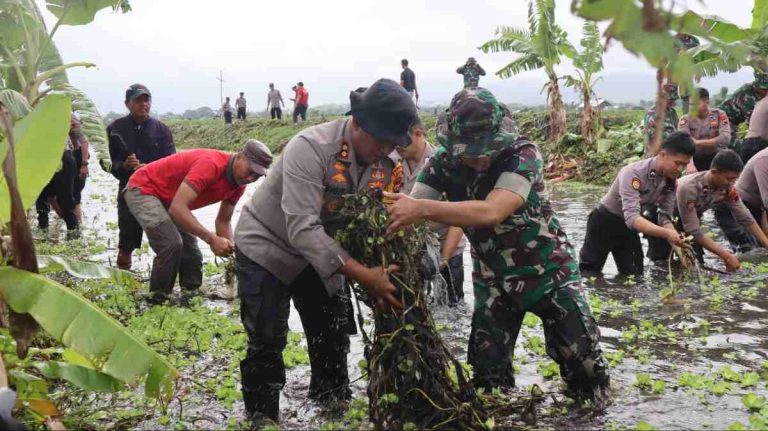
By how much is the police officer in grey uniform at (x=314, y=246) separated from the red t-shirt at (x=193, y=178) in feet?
7.63

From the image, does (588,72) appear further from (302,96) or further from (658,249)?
(302,96)

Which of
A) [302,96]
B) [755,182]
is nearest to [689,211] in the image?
[755,182]

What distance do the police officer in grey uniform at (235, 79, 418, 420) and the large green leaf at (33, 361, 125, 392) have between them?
30.5 inches

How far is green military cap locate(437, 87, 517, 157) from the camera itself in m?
3.85

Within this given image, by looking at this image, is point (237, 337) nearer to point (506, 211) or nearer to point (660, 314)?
point (506, 211)

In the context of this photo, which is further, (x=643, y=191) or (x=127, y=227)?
(x=127, y=227)

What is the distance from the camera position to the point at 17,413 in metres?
3.87

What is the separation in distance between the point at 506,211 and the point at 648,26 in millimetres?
2199

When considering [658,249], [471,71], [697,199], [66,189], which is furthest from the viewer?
[471,71]

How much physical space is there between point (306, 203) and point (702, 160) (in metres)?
8.61

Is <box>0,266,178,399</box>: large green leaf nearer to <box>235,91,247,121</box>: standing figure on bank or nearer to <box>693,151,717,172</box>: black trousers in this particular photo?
<box>693,151,717,172</box>: black trousers

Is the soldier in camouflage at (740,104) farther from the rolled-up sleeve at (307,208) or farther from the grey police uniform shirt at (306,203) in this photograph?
the rolled-up sleeve at (307,208)

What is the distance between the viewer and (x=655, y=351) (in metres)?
5.66

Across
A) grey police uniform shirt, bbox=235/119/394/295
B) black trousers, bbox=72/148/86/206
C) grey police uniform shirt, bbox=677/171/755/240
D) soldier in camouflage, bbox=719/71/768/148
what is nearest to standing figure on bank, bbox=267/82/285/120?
black trousers, bbox=72/148/86/206
